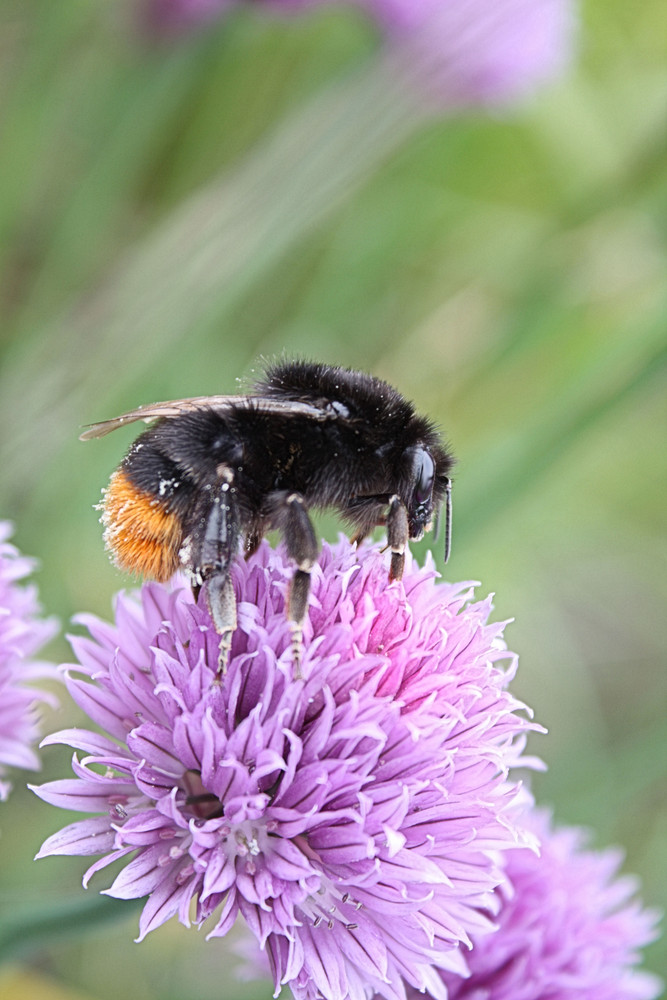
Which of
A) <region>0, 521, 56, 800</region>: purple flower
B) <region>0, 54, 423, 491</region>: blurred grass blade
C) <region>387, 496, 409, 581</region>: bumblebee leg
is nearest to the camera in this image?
<region>387, 496, 409, 581</region>: bumblebee leg

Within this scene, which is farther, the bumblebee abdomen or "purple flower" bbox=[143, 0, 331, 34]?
"purple flower" bbox=[143, 0, 331, 34]

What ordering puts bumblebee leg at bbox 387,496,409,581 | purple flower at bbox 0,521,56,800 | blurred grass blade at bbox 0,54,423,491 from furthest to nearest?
blurred grass blade at bbox 0,54,423,491 < purple flower at bbox 0,521,56,800 < bumblebee leg at bbox 387,496,409,581

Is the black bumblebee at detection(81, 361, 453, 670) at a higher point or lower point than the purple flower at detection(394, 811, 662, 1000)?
higher

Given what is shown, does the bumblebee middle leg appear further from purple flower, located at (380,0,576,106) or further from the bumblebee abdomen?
purple flower, located at (380,0,576,106)

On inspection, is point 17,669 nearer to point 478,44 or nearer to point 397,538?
point 397,538

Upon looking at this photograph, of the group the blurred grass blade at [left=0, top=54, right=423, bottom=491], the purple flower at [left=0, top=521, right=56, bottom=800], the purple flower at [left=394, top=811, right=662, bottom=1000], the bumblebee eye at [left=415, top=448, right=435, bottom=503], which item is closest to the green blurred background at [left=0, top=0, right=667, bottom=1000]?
the blurred grass blade at [left=0, top=54, right=423, bottom=491]

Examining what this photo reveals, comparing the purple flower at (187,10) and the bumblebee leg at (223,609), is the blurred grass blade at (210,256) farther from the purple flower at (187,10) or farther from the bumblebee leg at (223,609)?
the bumblebee leg at (223,609)

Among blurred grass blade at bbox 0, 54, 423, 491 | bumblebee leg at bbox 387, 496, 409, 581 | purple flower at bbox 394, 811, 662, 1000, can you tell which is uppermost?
blurred grass blade at bbox 0, 54, 423, 491
